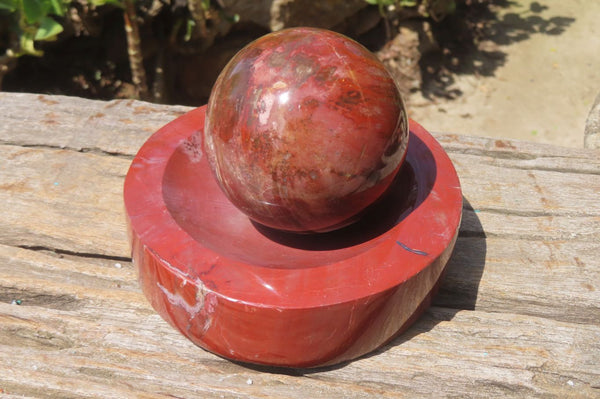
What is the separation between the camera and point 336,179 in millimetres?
1914

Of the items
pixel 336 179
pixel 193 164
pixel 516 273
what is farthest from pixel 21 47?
pixel 516 273

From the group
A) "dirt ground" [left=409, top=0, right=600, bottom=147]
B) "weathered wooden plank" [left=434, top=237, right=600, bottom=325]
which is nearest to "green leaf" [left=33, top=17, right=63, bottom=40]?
"weathered wooden plank" [left=434, top=237, right=600, bottom=325]

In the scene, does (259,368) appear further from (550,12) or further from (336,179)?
(550,12)

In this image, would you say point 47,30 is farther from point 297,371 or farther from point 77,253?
point 297,371

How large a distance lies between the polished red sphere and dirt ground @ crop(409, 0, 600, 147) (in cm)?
375

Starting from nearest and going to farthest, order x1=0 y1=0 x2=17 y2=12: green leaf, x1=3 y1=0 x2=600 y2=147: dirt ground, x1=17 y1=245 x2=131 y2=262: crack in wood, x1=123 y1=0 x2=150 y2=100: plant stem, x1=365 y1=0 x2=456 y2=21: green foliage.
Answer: x1=17 y1=245 x2=131 y2=262: crack in wood < x1=0 y1=0 x2=17 y2=12: green leaf < x1=123 y1=0 x2=150 y2=100: plant stem < x1=3 y1=0 x2=600 y2=147: dirt ground < x1=365 y1=0 x2=456 y2=21: green foliage

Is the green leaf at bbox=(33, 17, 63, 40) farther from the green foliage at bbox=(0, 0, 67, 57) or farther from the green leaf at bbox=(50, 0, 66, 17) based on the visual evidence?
the green leaf at bbox=(50, 0, 66, 17)

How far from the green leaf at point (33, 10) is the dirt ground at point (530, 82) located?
10.7 feet

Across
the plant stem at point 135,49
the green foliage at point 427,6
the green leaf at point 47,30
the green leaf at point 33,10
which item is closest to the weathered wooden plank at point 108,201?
the green leaf at point 47,30

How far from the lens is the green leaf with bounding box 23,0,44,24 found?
3.65m

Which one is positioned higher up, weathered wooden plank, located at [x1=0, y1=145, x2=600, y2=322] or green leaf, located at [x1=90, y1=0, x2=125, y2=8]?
green leaf, located at [x1=90, y1=0, x2=125, y2=8]

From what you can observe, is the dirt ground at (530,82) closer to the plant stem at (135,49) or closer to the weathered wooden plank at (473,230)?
the plant stem at (135,49)

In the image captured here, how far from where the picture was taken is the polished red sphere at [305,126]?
1853mm

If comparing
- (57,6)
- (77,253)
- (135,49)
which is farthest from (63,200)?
(135,49)
